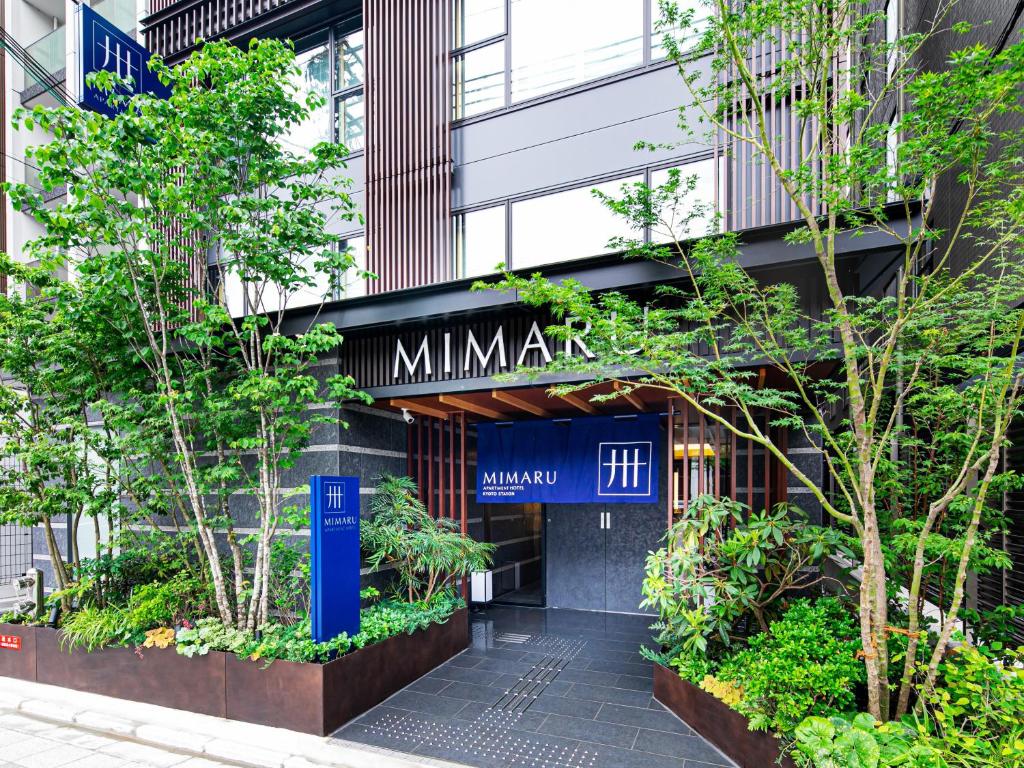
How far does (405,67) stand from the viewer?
8.77 m

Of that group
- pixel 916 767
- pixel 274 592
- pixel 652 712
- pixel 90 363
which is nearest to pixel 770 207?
pixel 916 767

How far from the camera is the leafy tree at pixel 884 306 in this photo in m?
3.79

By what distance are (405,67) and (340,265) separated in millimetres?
4086

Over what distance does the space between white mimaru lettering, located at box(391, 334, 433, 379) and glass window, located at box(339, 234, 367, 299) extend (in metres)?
1.51

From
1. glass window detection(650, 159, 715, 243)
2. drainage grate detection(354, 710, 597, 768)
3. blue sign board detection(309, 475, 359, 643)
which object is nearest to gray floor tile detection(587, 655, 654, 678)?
drainage grate detection(354, 710, 597, 768)

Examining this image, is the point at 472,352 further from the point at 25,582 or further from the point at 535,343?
the point at 25,582

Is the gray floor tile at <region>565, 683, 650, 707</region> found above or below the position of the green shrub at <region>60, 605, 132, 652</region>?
below

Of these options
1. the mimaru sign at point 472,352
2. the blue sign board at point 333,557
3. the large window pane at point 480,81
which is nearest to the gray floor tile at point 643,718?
the blue sign board at point 333,557

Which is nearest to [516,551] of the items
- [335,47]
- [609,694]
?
[609,694]

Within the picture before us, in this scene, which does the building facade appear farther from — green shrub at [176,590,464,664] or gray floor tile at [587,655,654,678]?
gray floor tile at [587,655,654,678]

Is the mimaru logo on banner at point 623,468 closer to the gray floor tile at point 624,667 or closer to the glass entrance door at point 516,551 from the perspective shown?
the gray floor tile at point 624,667

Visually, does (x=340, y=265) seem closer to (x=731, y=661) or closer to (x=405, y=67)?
A: (x=405, y=67)

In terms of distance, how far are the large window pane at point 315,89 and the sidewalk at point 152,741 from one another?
8.20m

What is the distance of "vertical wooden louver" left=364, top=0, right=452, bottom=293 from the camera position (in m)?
8.55
